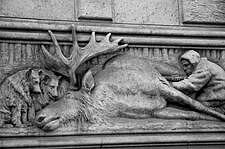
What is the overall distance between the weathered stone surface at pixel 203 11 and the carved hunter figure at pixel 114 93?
2.12 feet

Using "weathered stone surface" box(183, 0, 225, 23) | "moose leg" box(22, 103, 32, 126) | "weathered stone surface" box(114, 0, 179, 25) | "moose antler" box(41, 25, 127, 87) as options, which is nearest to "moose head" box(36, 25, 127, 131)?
"moose antler" box(41, 25, 127, 87)

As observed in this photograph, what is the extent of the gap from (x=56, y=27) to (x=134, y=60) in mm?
828

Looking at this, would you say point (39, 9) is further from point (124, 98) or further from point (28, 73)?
point (124, 98)

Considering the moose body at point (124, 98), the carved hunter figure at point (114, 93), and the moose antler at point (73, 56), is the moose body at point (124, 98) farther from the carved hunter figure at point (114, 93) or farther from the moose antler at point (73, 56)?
the moose antler at point (73, 56)

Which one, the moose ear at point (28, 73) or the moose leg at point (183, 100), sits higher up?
the moose ear at point (28, 73)

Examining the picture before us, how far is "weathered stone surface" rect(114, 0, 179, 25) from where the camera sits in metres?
4.91

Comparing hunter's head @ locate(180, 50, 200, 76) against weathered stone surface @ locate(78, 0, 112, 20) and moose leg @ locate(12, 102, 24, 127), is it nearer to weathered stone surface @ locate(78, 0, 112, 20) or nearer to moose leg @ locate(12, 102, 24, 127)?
weathered stone surface @ locate(78, 0, 112, 20)

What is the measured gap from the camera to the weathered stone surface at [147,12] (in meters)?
4.91

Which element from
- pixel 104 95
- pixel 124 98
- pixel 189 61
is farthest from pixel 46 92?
pixel 189 61

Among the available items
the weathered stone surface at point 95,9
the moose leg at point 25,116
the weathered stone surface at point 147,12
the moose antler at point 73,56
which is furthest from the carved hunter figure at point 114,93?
the weathered stone surface at point 147,12

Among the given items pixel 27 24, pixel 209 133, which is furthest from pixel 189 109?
pixel 27 24

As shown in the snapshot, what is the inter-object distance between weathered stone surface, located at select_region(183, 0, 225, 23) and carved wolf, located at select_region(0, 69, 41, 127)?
1777 mm

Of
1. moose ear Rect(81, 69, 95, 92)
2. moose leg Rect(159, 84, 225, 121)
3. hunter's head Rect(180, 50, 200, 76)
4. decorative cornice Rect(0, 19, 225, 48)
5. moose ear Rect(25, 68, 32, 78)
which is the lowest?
moose leg Rect(159, 84, 225, 121)

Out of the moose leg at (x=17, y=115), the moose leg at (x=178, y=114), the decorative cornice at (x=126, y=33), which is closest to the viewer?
the moose leg at (x=17, y=115)
